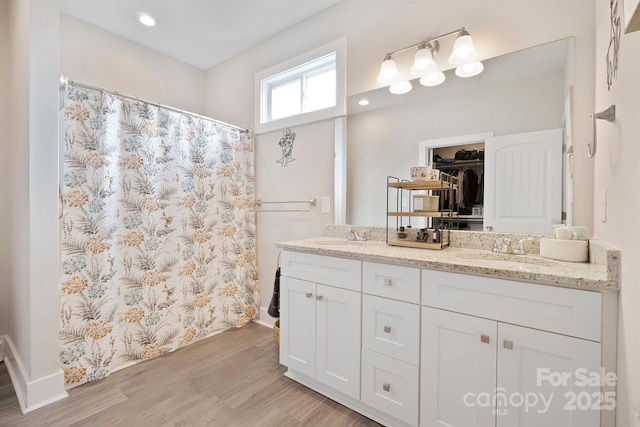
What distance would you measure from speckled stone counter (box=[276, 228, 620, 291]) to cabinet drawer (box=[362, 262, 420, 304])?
1.4 inches

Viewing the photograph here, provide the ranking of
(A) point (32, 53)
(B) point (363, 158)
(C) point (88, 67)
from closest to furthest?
(A) point (32, 53) → (B) point (363, 158) → (C) point (88, 67)

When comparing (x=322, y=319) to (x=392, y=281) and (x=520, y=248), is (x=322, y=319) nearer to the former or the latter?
(x=392, y=281)

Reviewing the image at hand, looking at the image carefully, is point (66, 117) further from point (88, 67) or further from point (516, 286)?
point (516, 286)

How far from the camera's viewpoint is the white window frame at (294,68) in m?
2.19

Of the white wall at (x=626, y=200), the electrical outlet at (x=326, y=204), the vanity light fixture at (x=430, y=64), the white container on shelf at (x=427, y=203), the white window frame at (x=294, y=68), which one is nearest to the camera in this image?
the white wall at (x=626, y=200)

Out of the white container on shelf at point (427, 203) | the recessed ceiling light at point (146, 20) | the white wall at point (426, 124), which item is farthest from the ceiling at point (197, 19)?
the white container on shelf at point (427, 203)

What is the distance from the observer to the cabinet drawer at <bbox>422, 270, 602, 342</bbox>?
0.98 m

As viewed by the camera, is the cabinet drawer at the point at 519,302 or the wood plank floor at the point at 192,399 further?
the wood plank floor at the point at 192,399

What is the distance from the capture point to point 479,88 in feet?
5.58

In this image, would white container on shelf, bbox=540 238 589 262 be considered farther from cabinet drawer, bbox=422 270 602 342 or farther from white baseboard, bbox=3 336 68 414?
white baseboard, bbox=3 336 68 414

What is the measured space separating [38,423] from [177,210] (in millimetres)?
1365

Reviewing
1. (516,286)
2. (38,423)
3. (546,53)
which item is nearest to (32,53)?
(38,423)

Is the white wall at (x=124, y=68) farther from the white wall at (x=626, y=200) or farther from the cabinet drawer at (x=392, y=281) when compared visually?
the white wall at (x=626, y=200)

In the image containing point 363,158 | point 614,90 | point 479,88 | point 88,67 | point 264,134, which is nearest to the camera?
point 614,90
